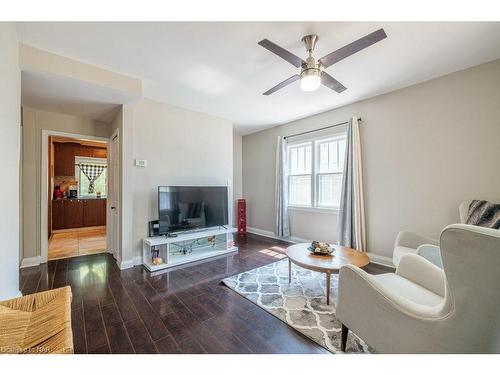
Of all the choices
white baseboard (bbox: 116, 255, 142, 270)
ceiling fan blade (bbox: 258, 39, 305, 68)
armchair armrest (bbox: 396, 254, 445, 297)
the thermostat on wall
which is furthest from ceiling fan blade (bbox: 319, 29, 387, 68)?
white baseboard (bbox: 116, 255, 142, 270)

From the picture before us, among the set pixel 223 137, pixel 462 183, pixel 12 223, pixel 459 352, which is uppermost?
pixel 223 137

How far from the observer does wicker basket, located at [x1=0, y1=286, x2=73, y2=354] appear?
854mm

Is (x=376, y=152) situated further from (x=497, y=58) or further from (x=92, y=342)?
(x=92, y=342)

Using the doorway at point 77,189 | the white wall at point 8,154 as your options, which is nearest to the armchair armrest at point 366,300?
the white wall at point 8,154

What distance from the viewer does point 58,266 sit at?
3.13 metres

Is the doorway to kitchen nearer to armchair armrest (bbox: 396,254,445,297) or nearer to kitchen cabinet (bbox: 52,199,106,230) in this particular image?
kitchen cabinet (bbox: 52,199,106,230)

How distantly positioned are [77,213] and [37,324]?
237 inches

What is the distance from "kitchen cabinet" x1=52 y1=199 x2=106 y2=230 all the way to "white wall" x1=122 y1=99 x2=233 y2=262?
3886 millimetres

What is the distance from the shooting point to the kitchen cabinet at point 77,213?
18.0 feet

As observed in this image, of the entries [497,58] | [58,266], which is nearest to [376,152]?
[497,58]

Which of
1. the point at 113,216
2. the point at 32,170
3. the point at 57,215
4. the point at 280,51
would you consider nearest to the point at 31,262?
the point at 113,216

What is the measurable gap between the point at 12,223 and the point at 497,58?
4.92m

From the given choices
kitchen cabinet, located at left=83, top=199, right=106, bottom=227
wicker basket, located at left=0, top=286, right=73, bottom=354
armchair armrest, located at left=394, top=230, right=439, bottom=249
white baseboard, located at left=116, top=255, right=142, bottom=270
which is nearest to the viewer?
wicker basket, located at left=0, top=286, right=73, bottom=354

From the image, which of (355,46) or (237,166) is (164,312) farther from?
(237,166)
